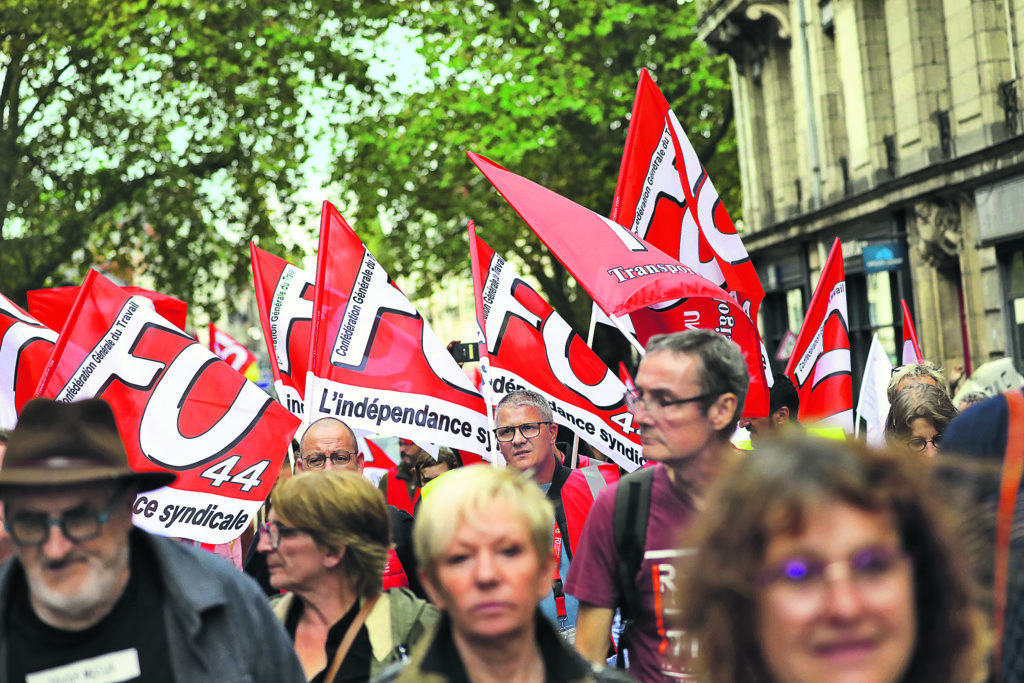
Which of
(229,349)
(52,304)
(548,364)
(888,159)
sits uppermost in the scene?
(888,159)

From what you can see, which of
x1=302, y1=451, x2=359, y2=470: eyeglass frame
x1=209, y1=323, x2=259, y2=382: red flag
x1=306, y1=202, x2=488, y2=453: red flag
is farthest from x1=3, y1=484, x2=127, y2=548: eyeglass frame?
x1=209, y1=323, x2=259, y2=382: red flag

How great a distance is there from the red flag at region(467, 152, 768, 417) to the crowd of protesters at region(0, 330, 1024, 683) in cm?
176

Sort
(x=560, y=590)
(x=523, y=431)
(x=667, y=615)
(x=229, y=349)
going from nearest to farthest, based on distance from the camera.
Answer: (x=667, y=615)
(x=560, y=590)
(x=523, y=431)
(x=229, y=349)

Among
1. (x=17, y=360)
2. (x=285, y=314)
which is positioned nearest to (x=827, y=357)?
(x=285, y=314)

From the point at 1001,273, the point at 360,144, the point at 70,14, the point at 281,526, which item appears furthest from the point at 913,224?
the point at 281,526

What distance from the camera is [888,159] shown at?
2052 cm

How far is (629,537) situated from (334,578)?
3.21 feet

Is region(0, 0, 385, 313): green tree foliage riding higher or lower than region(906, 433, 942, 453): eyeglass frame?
higher

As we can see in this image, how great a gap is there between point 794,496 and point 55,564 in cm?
163

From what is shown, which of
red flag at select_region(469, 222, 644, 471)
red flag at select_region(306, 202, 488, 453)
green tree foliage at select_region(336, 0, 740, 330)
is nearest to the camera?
red flag at select_region(469, 222, 644, 471)

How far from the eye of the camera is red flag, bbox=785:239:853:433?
29.9ft

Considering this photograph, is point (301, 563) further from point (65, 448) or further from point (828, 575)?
point (828, 575)

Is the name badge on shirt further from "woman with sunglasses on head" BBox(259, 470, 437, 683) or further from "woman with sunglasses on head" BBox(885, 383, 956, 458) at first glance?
"woman with sunglasses on head" BBox(885, 383, 956, 458)

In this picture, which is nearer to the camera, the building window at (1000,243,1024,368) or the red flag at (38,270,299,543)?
the red flag at (38,270,299,543)
